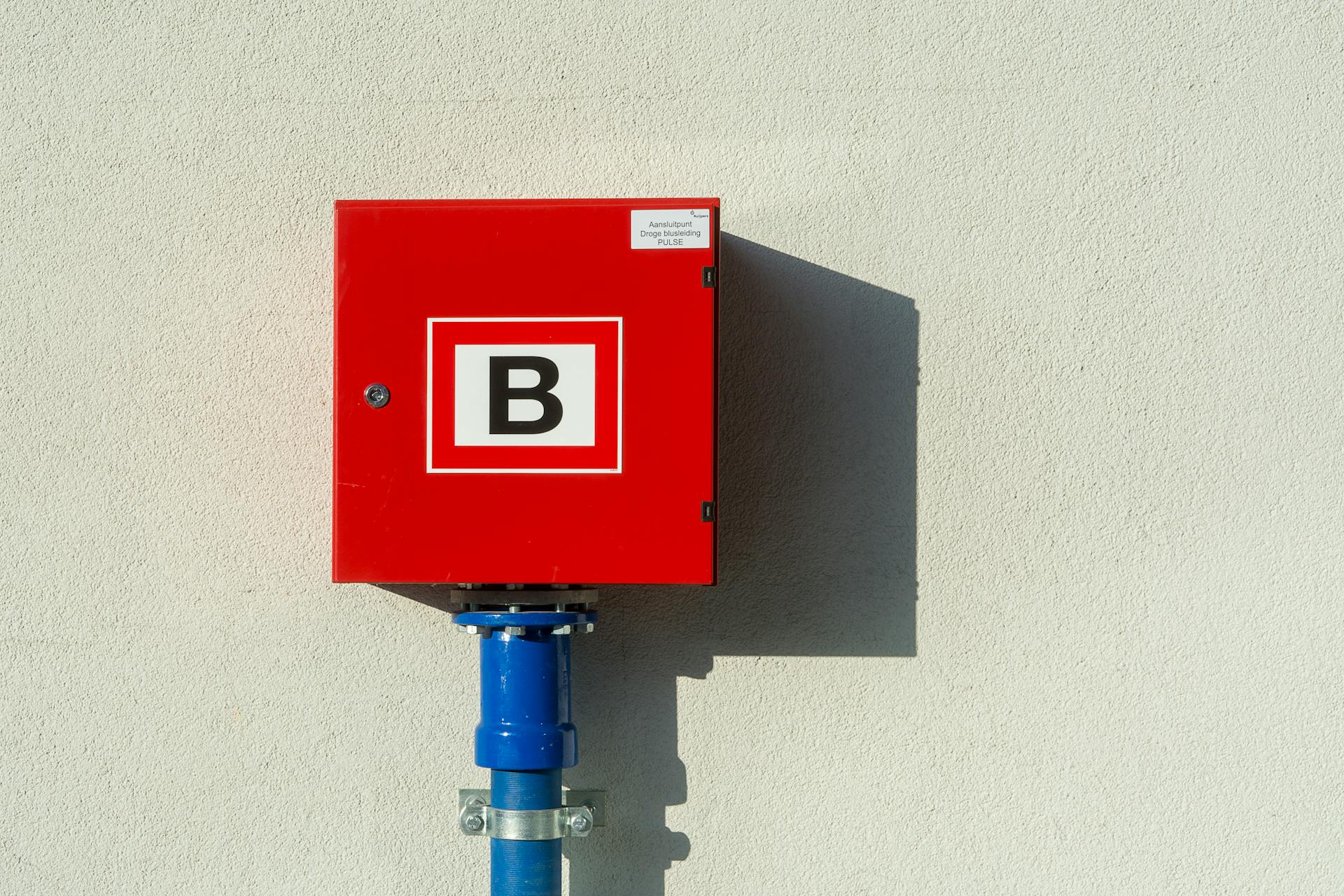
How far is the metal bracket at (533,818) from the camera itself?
4.54 ft

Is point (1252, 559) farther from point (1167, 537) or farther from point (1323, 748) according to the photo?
point (1323, 748)

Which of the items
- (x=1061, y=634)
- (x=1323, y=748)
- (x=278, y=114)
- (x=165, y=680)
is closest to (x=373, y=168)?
(x=278, y=114)

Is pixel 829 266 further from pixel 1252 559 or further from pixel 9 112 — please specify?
pixel 9 112

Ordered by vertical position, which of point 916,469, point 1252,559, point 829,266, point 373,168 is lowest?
point 1252,559

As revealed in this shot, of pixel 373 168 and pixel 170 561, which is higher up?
pixel 373 168

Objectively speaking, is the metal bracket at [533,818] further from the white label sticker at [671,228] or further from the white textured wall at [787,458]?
the white label sticker at [671,228]

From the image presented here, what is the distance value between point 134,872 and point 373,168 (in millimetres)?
1008

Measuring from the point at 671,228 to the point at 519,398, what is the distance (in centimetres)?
27

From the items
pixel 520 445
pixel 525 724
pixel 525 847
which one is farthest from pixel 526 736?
pixel 520 445

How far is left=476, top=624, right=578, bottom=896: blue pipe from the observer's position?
1373 millimetres

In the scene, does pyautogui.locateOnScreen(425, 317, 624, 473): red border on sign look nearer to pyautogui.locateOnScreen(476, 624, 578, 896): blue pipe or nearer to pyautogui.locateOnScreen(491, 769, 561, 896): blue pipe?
pyautogui.locateOnScreen(476, 624, 578, 896): blue pipe

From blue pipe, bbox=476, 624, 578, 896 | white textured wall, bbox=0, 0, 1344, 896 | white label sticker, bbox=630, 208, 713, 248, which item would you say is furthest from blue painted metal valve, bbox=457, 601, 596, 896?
white label sticker, bbox=630, 208, 713, 248

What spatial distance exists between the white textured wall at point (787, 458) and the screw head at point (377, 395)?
230 mm

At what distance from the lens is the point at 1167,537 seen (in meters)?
1.50
